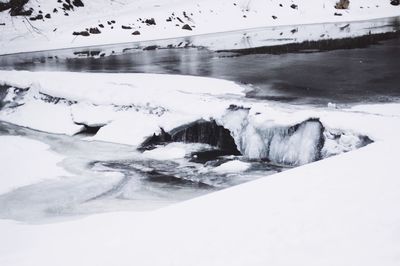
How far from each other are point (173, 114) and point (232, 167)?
2.85m

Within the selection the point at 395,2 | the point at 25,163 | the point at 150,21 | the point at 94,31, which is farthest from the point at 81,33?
the point at 395,2

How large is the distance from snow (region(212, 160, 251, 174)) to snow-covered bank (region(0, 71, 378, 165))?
599mm

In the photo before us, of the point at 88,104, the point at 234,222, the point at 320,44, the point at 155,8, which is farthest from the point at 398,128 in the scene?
the point at 155,8

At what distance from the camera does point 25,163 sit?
29.0 feet

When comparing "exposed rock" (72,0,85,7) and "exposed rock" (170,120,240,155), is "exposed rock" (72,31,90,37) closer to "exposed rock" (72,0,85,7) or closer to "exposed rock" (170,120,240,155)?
"exposed rock" (72,0,85,7)

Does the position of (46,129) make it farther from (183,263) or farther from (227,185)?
(183,263)

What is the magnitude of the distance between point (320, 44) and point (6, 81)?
15634mm

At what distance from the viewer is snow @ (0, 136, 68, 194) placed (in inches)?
310

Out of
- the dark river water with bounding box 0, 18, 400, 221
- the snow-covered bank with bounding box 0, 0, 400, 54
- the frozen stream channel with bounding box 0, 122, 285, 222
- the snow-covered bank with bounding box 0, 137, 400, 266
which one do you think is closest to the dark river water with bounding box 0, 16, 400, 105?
the dark river water with bounding box 0, 18, 400, 221

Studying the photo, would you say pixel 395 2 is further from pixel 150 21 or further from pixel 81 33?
pixel 81 33

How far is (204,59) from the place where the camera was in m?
19.3

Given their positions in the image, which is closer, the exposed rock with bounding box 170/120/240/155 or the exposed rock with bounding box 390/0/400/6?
the exposed rock with bounding box 170/120/240/155

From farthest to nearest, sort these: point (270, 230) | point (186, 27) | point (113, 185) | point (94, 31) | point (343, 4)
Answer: point (343, 4) < point (186, 27) < point (94, 31) < point (113, 185) < point (270, 230)

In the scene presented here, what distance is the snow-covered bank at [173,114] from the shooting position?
8.30m
